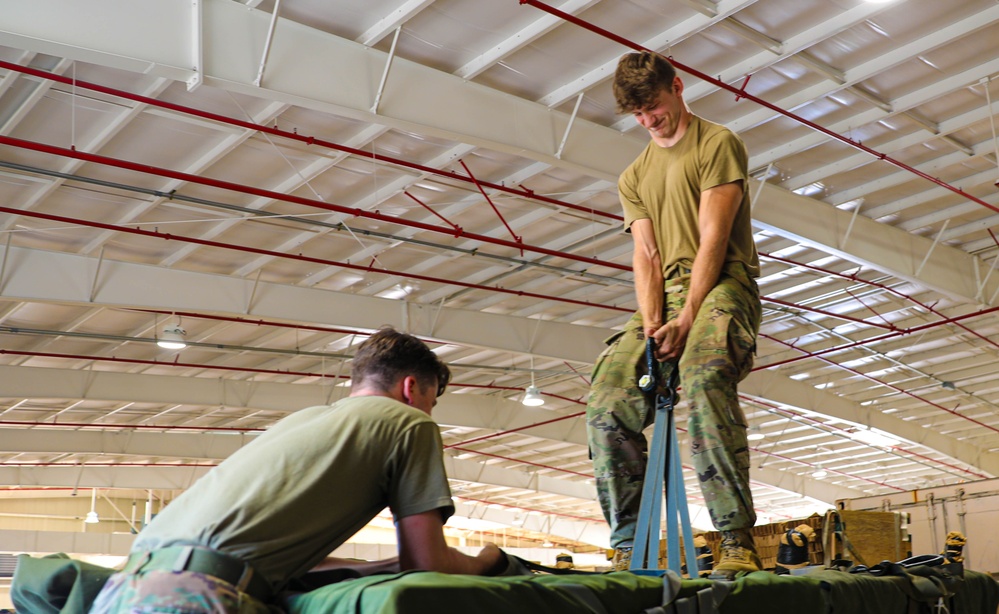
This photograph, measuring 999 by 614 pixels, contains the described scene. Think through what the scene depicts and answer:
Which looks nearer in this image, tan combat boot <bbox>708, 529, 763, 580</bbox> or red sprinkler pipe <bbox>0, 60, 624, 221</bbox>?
tan combat boot <bbox>708, 529, 763, 580</bbox>

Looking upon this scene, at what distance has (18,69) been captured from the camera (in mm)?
8773

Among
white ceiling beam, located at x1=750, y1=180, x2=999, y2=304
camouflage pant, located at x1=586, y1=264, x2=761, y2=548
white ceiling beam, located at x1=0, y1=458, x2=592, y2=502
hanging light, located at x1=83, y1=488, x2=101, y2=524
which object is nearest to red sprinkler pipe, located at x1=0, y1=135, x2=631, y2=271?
white ceiling beam, located at x1=750, y1=180, x2=999, y2=304

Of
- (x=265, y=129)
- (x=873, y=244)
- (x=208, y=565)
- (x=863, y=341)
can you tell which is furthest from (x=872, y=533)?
(x=863, y=341)

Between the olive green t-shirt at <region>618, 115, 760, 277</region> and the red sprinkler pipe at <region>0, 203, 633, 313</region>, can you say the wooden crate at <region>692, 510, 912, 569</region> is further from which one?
the red sprinkler pipe at <region>0, 203, 633, 313</region>

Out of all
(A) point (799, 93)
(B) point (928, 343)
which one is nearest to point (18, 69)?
(A) point (799, 93)

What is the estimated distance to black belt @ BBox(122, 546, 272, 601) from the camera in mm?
2021

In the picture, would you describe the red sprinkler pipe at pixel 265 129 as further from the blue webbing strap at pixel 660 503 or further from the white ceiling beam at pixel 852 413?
the white ceiling beam at pixel 852 413

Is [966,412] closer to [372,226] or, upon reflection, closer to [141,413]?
[372,226]

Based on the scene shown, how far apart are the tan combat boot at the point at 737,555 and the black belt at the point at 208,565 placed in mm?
1557

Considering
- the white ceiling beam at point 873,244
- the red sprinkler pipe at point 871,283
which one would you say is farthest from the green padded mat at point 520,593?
the red sprinkler pipe at point 871,283

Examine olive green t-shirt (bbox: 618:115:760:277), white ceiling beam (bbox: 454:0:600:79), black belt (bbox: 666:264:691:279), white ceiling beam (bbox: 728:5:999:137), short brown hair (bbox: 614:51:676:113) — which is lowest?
black belt (bbox: 666:264:691:279)

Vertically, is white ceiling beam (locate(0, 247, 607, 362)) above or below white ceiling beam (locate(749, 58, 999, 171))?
below

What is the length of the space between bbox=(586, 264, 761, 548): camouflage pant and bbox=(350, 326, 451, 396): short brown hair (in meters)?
1.02

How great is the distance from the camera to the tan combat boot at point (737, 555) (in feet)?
10.1
